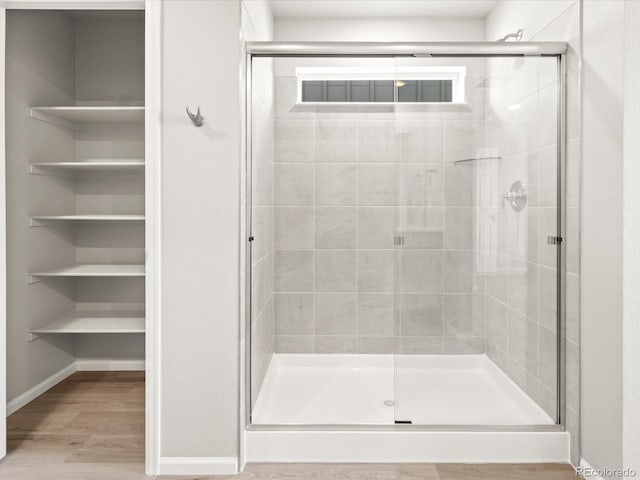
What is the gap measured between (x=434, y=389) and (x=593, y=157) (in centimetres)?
126

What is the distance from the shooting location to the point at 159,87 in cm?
206

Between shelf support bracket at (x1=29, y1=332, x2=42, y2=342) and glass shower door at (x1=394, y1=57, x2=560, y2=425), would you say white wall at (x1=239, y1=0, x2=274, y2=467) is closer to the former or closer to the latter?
glass shower door at (x1=394, y1=57, x2=560, y2=425)

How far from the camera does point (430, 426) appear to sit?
2281 millimetres

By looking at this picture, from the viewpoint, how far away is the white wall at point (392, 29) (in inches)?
141

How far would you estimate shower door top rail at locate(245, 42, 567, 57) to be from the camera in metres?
2.24

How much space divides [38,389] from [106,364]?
0.53 metres

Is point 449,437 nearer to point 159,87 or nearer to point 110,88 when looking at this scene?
point 159,87

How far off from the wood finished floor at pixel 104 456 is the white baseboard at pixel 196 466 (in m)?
0.03

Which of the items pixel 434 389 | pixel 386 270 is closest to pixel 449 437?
pixel 434 389

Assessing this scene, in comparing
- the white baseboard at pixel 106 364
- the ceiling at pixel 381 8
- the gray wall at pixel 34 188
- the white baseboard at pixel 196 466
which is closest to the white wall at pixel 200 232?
the white baseboard at pixel 196 466

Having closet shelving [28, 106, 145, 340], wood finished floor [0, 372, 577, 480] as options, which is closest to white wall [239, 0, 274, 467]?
wood finished floor [0, 372, 577, 480]

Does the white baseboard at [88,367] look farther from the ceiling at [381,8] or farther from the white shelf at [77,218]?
the ceiling at [381,8]

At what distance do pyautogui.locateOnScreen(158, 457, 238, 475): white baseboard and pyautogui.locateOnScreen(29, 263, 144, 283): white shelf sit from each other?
1.09 metres

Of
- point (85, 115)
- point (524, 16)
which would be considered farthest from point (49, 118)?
point (524, 16)
